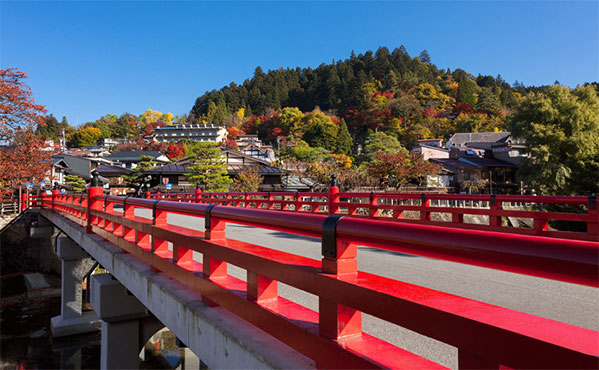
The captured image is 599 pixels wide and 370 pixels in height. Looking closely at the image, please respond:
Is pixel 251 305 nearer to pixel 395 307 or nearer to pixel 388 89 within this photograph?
A: pixel 395 307

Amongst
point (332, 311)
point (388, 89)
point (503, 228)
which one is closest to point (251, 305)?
point (332, 311)

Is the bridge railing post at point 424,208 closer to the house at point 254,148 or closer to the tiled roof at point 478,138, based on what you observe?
the tiled roof at point 478,138

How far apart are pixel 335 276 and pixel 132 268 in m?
3.84

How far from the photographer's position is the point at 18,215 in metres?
21.8

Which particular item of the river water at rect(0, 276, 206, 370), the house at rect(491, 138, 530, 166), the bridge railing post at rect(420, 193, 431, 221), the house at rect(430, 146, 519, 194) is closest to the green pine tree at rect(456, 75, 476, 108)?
the house at rect(491, 138, 530, 166)

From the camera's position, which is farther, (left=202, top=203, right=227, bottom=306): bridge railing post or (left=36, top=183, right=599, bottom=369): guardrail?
(left=202, top=203, right=227, bottom=306): bridge railing post

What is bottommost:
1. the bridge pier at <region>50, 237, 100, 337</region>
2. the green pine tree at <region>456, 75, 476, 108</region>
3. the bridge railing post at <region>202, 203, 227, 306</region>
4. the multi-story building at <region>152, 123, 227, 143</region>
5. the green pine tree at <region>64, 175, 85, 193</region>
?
the bridge pier at <region>50, 237, 100, 337</region>

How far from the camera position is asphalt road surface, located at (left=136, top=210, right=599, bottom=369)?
10.2ft

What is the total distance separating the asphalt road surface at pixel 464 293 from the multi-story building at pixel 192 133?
303 feet

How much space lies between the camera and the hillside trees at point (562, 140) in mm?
23000

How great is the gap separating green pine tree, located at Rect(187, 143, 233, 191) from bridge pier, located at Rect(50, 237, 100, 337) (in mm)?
14697

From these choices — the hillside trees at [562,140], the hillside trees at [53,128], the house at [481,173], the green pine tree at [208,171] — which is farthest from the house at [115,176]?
the hillside trees at [53,128]

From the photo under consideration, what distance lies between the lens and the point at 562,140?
76.9 feet

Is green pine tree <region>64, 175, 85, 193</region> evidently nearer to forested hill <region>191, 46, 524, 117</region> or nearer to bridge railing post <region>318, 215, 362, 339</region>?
bridge railing post <region>318, 215, 362, 339</region>
